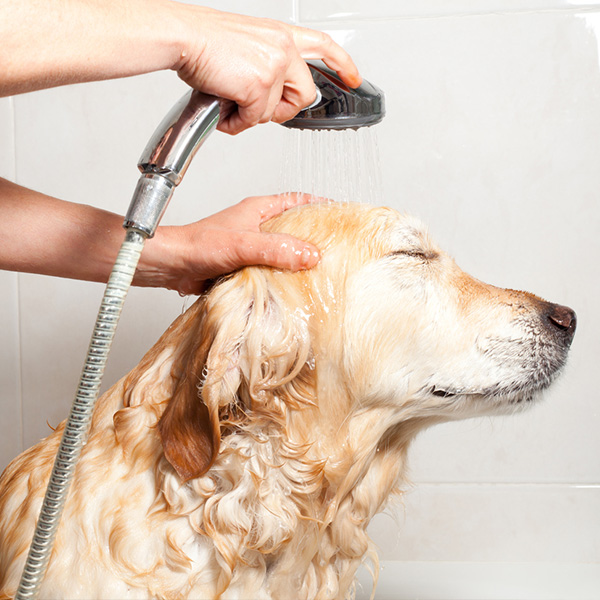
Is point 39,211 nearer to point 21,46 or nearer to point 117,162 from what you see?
point 21,46

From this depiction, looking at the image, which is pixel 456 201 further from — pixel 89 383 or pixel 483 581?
pixel 89 383

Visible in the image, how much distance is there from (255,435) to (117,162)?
3.09 ft

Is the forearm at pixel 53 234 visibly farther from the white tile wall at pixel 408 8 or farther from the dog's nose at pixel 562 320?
the white tile wall at pixel 408 8

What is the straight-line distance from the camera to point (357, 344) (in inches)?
37.9

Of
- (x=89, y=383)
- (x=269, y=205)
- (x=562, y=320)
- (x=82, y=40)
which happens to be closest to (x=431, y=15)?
(x=269, y=205)

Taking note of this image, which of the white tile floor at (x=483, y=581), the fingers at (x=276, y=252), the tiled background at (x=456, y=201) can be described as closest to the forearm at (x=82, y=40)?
the fingers at (x=276, y=252)

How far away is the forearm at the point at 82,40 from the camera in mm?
646

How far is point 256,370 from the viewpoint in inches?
35.4

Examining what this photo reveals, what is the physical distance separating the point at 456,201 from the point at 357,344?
29.0 inches

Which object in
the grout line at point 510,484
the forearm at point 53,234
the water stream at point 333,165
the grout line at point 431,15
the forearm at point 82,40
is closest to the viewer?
the forearm at point 82,40

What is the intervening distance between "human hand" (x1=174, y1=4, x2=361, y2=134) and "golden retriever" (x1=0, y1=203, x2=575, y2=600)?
0.23 m

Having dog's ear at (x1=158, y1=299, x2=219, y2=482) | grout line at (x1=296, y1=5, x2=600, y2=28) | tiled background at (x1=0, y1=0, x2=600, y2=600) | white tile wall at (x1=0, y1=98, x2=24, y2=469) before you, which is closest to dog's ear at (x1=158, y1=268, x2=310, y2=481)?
dog's ear at (x1=158, y1=299, x2=219, y2=482)

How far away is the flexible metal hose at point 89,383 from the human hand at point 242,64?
0.60 feet

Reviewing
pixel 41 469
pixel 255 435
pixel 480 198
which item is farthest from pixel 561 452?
pixel 41 469
